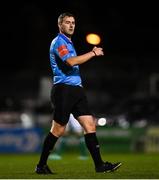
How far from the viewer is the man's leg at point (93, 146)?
10102 mm

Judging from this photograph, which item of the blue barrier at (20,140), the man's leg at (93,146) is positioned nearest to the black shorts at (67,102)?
the man's leg at (93,146)

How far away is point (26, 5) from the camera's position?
46.5 metres

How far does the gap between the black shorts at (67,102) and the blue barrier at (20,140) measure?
47.7ft

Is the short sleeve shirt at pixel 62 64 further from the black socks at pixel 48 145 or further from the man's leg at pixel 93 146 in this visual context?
the black socks at pixel 48 145

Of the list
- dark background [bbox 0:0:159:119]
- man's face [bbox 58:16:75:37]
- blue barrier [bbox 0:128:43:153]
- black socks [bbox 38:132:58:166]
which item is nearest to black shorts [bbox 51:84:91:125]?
black socks [bbox 38:132:58:166]

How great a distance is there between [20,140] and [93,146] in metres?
14.8

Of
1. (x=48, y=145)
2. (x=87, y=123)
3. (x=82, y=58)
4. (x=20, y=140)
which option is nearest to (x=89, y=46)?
(x=20, y=140)

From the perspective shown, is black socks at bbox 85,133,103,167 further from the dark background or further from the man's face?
the dark background

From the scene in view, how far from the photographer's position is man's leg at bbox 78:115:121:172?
398 inches

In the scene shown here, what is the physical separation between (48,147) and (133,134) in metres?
A: 16.0

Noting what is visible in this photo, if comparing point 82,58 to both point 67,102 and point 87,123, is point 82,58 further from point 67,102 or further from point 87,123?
point 87,123

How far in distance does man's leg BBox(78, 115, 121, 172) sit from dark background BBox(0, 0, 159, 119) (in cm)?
3208

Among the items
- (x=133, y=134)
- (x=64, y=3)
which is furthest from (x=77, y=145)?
(x=64, y=3)

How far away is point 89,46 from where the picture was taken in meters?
44.3
